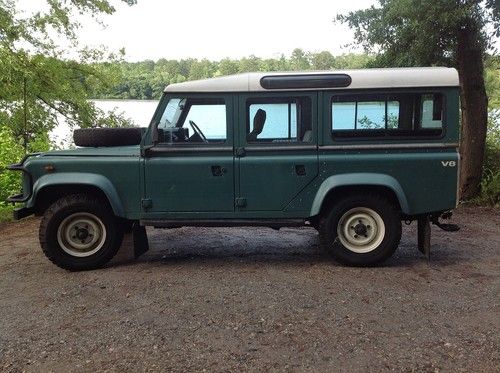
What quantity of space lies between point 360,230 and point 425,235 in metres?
0.76

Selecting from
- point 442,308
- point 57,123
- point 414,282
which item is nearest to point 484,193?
point 414,282

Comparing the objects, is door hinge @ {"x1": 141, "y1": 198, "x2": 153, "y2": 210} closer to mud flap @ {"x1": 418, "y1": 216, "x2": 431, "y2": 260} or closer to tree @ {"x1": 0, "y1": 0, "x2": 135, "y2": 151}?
mud flap @ {"x1": 418, "y1": 216, "x2": 431, "y2": 260}

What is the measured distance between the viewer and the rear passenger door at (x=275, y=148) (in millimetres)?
5617

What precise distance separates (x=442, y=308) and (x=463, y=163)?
623 cm

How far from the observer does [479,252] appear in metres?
6.53

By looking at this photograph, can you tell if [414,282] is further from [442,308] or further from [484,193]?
[484,193]

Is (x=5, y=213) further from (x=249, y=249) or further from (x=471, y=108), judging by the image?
(x=471, y=108)

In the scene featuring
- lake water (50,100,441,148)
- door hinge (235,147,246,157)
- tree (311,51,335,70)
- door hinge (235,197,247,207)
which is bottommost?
door hinge (235,197,247,207)

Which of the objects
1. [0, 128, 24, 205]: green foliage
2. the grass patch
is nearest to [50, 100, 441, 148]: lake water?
the grass patch

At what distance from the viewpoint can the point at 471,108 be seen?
9.74 m

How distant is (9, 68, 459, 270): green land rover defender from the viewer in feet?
18.3

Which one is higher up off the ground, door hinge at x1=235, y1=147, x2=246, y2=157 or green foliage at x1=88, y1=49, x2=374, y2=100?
green foliage at x1=88, y1=49, x2=374, y2=100

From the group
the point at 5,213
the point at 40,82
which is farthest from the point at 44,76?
the point at 5,213

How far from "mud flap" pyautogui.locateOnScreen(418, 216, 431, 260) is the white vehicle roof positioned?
4.82 feet
